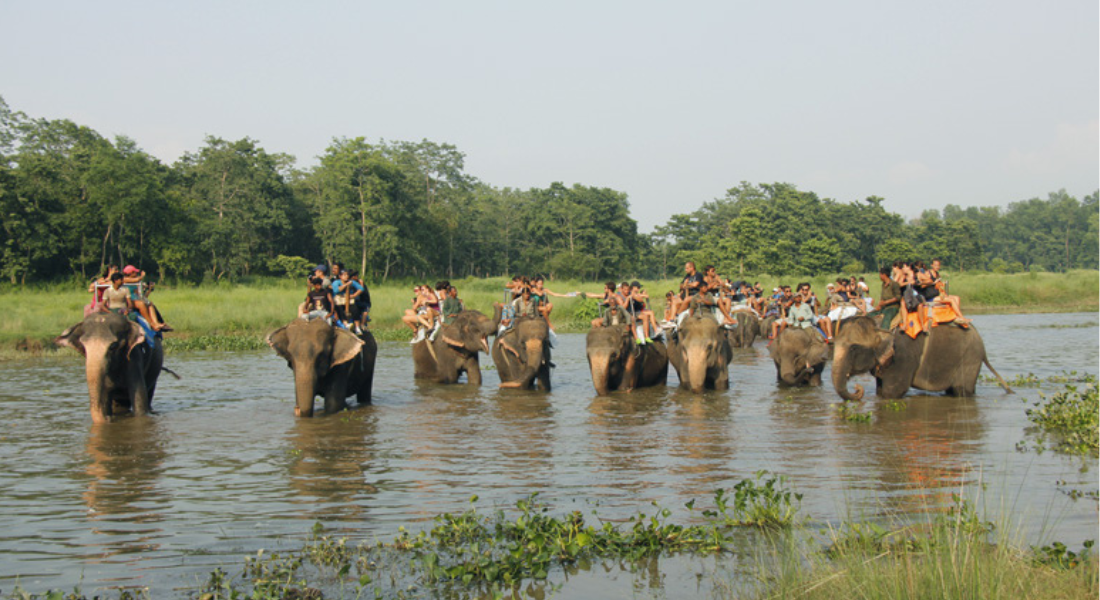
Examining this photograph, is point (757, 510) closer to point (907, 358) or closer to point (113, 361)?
point (907, 358)

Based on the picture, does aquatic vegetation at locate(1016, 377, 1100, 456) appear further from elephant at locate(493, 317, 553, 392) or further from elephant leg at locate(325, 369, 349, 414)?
elephant leg at locate(325, 369, 349, 414)

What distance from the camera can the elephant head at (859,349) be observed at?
14648mm

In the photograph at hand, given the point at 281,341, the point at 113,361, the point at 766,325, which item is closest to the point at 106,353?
the point at 113,361

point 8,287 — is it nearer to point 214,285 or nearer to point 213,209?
point 214,285

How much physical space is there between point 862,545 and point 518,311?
37.2 ft

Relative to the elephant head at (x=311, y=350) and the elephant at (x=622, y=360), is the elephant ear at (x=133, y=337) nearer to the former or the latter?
the elephant head at (x=311, y=350)

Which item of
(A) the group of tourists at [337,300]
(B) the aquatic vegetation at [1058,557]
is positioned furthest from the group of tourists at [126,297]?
(B) the aquatic vegetation at [1058,557]

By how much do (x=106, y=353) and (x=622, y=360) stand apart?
8139mm

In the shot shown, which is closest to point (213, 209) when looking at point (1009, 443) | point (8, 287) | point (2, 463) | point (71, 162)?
point (71, 162)

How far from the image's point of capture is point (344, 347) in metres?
13.9

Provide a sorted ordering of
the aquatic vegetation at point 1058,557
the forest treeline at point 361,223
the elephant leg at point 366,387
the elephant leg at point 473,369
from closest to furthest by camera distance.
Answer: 1. the aquatic vegetation at point 1058,557
2. the elephant leg at point 366,387
3. the elephant leg at point 473,369
4. the forest treeline at point 361,223

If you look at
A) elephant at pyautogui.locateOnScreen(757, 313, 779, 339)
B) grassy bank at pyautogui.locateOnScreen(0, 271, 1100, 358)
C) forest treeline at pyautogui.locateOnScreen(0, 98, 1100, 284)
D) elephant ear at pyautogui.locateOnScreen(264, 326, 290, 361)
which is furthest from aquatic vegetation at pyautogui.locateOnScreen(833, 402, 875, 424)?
forest treeline at pyautogui.locateOnScreen(0, 98, 1100, 284)

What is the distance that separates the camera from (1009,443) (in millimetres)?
11070

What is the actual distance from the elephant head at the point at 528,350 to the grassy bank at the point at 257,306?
14.1 metres
